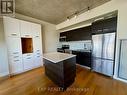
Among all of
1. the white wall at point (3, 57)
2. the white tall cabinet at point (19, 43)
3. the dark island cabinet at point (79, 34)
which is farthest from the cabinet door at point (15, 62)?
the dark island cabinet at point (79, 34)

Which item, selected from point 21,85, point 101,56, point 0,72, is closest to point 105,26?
Result: point 101,56

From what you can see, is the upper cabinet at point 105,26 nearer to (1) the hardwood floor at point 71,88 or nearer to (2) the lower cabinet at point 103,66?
(2) the lower cabinet at point 103,66

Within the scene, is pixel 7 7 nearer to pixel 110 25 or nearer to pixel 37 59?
pixel 37 59

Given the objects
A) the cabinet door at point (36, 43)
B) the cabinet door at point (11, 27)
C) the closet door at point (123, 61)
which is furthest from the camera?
the cabinet door at point (36, 43)

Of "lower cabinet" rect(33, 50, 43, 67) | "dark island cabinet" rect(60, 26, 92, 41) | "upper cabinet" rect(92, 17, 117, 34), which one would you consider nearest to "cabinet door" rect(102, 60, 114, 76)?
"upper cabinet" rect(92, 17, 117, 34)

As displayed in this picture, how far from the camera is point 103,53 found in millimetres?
3025

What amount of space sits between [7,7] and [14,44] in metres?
1.48

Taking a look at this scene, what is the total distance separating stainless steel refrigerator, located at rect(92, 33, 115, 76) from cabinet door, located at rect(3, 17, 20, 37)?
11.0 ft

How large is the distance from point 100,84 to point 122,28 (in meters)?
1.98

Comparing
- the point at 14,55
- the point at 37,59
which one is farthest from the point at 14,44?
the point at 37,59

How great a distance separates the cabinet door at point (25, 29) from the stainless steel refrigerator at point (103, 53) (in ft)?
10.0

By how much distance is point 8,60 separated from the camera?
3121 mm

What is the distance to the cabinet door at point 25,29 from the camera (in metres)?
3.51

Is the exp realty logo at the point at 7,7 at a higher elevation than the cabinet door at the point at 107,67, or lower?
higher
